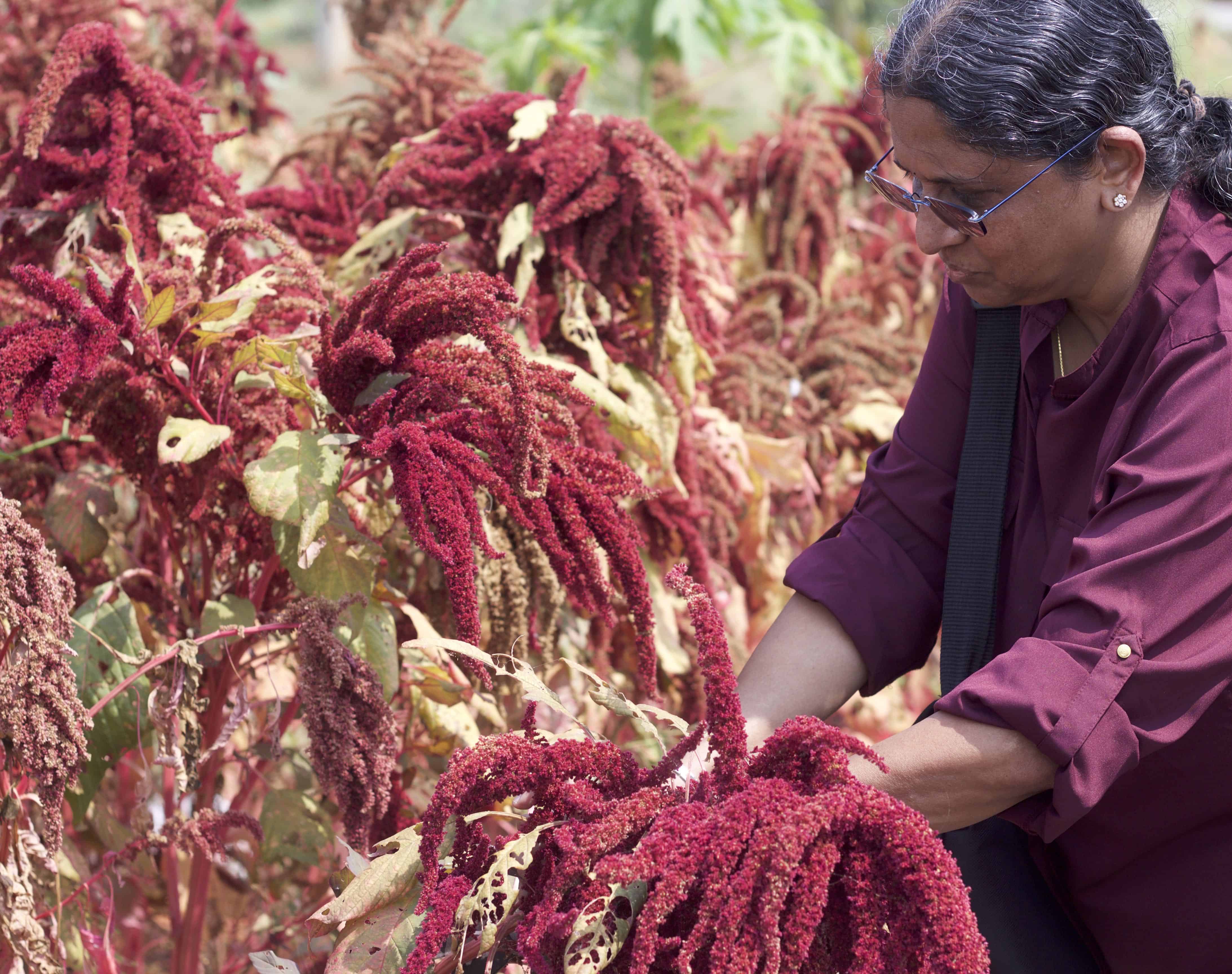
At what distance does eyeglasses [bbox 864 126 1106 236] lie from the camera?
3.80 feet

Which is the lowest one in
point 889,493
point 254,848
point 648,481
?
point 254,848

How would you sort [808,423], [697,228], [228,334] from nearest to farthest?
1. [228,334]
2. [697,228]
3. [808,423]

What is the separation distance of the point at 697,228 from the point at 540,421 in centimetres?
119

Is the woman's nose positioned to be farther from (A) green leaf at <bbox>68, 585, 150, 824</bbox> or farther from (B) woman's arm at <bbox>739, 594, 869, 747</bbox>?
(A) green leaf at <bbox>68, 585, 150, 824</bbox>

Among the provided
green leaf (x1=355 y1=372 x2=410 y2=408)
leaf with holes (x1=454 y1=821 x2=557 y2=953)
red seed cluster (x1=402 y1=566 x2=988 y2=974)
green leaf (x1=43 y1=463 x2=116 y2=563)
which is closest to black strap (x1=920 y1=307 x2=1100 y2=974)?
red seed cluster (x1=402 y1=566 x2=988 y2=974)

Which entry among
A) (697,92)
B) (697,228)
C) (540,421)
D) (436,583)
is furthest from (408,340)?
(697,92)

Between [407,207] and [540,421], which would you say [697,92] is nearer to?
[407,207]

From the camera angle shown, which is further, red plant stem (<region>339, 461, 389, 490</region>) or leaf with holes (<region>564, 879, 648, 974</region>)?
red plant stem (<region>339, 461, 389, 490</region>)

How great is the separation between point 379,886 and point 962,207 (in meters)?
0.83

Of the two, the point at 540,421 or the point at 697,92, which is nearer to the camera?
the point at 540,421

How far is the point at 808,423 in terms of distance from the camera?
2.60 meters

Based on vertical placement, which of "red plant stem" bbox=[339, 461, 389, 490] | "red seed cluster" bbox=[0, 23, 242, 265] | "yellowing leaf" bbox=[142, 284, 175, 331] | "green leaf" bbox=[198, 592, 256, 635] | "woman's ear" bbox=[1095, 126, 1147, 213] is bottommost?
"green leaf" bbox=[198, 592, 256, 635]

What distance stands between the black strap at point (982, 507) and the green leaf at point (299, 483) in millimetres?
704

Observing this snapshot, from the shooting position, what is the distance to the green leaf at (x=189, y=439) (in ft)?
4.08
